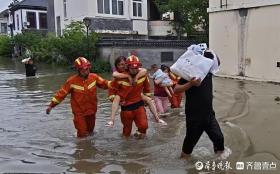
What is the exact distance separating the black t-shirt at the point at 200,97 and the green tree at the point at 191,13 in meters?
22.2

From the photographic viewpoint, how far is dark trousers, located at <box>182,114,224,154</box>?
6.12 m

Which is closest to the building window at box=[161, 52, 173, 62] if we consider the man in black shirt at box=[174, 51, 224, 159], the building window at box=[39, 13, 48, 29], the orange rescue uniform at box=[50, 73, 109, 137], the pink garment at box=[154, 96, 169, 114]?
the pink garment at box=[154, 96, 169, 114]

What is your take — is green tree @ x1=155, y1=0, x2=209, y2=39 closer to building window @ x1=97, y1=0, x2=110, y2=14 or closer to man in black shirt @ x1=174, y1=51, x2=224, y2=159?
building window @ x1=97, y1=0, x2=110, y2=14

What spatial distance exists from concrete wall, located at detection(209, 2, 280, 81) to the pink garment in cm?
624

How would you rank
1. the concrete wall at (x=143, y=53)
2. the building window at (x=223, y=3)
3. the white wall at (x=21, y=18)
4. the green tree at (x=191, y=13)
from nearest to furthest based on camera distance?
the building window at (x=223, y=3)
the concrete wall at (x=143, y=53)
the green tree at (x=191, y=13)
the white wall at (x=21, y=18)

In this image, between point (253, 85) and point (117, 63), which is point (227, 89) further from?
point (117, 63)

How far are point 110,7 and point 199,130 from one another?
2732cm

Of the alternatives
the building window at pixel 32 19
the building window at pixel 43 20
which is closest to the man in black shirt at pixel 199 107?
the building window at pixel 32 19

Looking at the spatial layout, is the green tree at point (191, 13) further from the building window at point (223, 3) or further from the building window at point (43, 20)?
the building window at point (43, 20)

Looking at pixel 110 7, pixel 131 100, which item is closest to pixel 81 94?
pixel 131 100

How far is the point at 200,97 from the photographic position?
19.9 ft

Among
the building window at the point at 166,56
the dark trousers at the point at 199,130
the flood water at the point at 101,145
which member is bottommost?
the flood water at the point at 101,145

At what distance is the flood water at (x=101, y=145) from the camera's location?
647 cm

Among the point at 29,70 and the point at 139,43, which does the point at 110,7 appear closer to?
the point at 139,43
